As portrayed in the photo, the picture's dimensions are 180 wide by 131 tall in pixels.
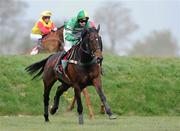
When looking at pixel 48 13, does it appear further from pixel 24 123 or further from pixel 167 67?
pixel 24 123

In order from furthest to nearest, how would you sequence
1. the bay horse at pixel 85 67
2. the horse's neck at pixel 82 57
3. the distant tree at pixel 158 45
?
the distant tree at pixel 158 45
the horse's neck at pixel 82 57
the bay horse at pixel 85 67

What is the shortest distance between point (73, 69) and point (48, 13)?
22.6 feet

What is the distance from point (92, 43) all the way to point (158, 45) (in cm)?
9746

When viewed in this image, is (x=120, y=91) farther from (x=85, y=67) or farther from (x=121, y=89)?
(x=85, y=67)

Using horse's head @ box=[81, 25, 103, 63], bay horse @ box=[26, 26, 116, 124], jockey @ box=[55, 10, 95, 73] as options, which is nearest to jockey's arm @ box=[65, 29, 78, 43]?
jockey @ box=[55, 10, 95, 73]

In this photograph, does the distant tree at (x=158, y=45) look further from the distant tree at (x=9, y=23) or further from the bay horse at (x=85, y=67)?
the bay horse at (x=85, y=67)

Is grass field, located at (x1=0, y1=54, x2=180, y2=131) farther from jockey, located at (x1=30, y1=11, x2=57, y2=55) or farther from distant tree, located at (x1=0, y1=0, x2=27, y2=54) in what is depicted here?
distant tree, located at (x1=0, y1=0, x2=27, y2=54)

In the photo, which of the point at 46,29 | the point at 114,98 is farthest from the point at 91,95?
the point at 46,29

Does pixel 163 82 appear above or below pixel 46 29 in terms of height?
below

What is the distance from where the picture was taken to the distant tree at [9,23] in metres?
87.6

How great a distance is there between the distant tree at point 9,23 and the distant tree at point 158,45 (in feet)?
88.7

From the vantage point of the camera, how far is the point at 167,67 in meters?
25.4

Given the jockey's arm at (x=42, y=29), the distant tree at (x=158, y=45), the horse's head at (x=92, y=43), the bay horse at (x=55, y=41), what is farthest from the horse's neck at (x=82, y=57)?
the distant tree at (x=158, y=45)

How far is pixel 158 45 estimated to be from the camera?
112 m
